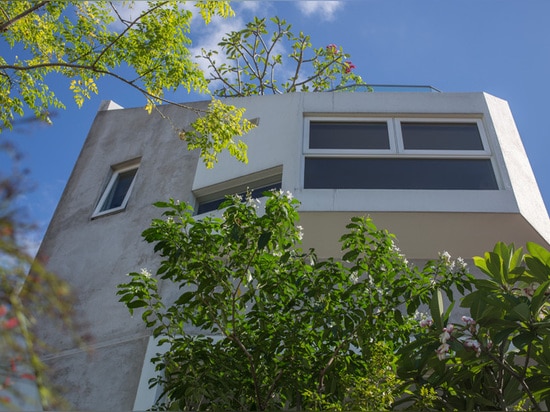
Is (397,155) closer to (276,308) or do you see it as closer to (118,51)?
(118,51)

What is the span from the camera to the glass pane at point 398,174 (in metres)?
7.78

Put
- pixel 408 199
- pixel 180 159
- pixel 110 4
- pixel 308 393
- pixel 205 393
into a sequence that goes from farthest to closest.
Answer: pixel 180 159 < pixel 408 199 < pixel 110 4 < pixel 205 393 < pixel 308 393

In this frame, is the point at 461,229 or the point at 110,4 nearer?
the point at 110,4

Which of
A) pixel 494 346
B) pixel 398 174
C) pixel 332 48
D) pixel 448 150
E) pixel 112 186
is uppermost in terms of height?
pixel 332 48

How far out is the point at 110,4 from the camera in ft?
21.5

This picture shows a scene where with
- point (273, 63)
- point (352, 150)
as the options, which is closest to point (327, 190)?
point (352, 150)

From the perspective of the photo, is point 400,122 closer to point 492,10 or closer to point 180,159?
point 492,10

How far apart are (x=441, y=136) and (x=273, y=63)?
7.51m

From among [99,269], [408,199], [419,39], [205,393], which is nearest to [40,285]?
[205,393]

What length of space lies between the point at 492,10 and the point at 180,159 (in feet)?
17.0

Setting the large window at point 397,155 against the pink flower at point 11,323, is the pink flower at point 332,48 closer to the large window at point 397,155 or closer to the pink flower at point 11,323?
the large window at point 397,155

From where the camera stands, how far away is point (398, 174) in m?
7.96

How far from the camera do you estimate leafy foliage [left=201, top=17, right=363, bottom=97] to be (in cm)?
1416

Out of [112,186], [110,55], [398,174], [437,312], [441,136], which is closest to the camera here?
[437,312]
